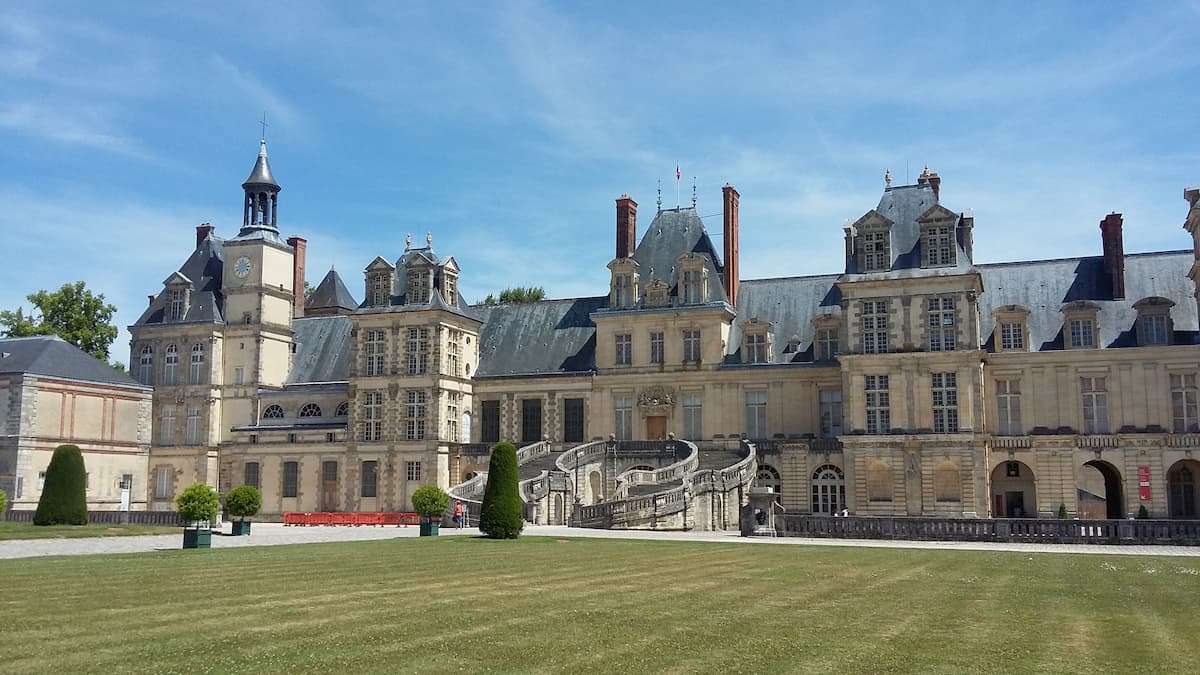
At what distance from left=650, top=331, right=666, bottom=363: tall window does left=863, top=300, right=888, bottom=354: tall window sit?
956 centimetres

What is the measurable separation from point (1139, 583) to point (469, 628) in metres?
11.5

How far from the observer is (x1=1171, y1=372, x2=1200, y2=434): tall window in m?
43.0

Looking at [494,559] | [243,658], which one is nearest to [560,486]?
[494,559]

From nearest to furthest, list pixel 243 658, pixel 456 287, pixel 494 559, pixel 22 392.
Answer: pixel 243 658, pixel 494 559, pixel 22 392, pixel 456 287

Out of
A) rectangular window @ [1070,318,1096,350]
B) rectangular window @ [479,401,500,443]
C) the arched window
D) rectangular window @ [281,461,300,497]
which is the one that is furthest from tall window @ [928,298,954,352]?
rectangular window @ [281,461,300,497]

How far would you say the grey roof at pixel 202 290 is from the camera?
56.1 metres

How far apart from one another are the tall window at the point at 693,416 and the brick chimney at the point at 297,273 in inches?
883

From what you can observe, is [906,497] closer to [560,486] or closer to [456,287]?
[560,486]

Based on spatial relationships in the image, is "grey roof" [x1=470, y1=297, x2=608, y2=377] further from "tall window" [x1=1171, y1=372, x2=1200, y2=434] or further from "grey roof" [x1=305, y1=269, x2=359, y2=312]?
"tall window" [x1=1171, y1=372, x2=1200, y2=434]

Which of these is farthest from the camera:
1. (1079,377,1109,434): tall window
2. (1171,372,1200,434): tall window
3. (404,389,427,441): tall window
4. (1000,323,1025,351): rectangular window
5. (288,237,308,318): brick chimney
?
(288,237,308,318): brick chimney

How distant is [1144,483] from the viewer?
42812 millimetres

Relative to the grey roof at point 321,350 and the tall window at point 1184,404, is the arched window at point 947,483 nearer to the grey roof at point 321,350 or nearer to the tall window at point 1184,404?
A: the tall window at point 1184,404

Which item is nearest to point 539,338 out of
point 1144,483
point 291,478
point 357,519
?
point 291,478

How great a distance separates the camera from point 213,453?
55000 millimetres
